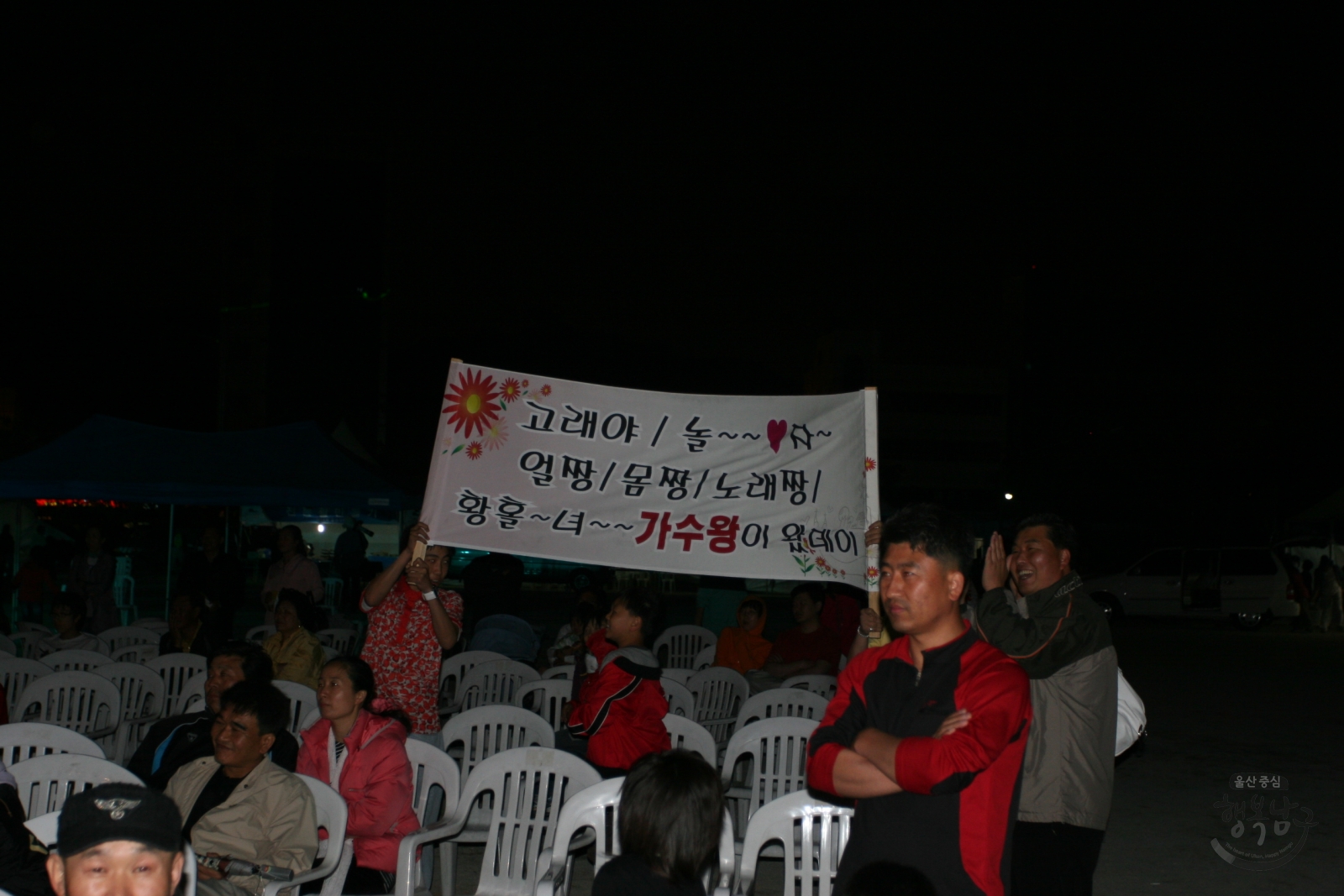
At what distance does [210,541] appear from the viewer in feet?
34.6

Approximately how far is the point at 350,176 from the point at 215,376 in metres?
13.4

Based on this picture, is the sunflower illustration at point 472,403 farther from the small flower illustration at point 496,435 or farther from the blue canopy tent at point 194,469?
the blue canopy tent at point 194,469

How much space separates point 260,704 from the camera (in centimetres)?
415

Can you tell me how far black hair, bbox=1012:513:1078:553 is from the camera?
353cm

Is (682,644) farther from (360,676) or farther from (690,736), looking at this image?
(360,676)

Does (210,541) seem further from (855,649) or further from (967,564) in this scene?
(967,564)

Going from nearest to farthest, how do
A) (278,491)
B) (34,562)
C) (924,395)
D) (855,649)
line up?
(855,649) → (278,491) → (34,562) → (924,395)

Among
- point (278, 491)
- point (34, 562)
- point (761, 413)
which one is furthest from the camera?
point (34, 562)

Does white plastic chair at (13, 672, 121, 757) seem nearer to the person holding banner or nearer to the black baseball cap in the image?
the person holding banner

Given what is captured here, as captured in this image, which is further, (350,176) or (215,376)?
(350,176)

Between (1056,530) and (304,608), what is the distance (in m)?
7.29

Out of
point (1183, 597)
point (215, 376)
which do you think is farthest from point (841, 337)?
point (1183, 597)

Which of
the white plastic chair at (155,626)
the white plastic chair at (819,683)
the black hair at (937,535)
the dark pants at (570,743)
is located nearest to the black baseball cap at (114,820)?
the black hair at (937,535)

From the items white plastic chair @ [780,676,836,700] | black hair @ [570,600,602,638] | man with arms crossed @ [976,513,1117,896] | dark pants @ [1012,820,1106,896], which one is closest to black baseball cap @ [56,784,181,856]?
man with arms crossed @ [976,513,1117,896]
